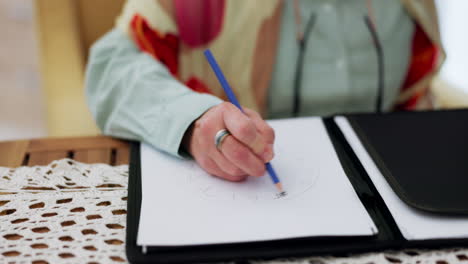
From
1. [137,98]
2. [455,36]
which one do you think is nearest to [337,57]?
[137,98]

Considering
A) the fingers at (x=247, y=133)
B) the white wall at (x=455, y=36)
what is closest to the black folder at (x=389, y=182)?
the fingers at (x=247, y=133)

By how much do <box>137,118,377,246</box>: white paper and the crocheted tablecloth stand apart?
3cm

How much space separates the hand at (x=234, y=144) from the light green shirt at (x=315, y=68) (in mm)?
136

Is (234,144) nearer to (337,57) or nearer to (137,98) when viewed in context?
(137,98)

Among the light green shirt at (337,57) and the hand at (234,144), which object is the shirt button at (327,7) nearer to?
the light green shirt at (337,57)

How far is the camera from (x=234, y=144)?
1.68ft

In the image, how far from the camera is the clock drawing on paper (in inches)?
19.6

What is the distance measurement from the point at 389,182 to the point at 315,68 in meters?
0.39

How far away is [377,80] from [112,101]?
48 centimetres

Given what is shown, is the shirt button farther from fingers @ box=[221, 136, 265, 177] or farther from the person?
fingers @ box=[221, 136, 265, 177]

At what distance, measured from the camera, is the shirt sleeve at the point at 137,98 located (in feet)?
1.94

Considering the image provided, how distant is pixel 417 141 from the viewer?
581 mm

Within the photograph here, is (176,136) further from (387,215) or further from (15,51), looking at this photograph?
(15,51)

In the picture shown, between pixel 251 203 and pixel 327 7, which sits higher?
pixel 327 7
